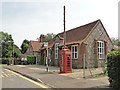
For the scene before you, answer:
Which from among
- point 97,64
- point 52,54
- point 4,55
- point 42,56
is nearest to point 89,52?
point 97,64

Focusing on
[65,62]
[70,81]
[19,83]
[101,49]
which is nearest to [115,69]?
[70,81]

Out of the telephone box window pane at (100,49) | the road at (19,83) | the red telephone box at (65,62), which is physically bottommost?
the road at (19,83)

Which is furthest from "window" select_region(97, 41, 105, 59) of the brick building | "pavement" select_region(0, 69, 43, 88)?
"pavement" select_region(0, 69, 43, 88)

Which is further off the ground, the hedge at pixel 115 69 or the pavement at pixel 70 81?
the hedge at pixel 115 69

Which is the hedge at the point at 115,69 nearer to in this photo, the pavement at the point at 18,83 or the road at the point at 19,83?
the road at the point at 19,83

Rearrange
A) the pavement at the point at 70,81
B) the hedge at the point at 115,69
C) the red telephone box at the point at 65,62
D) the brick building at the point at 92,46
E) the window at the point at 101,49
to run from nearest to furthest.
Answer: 1. the hedge at the point at 115,69
2. the pavement at the point at 70,81
3. the red telephone box at the point at 65,62
4. the brick building at the point at 92,46
5. the window at the point at 101,49

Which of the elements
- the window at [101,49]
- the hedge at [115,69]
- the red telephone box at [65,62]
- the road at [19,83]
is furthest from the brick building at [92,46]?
the hedge at [115,69]

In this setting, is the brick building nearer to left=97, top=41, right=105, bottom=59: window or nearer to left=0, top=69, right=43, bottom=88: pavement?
left=97, top=41, right=105, bottom=59: window

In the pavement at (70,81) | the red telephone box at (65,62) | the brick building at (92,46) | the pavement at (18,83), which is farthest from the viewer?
the brick building at (92,46)

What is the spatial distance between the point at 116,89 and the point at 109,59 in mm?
1655

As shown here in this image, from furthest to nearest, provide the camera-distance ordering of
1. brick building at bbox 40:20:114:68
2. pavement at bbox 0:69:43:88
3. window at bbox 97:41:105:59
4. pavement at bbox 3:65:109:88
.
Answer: window at bbox 97:41:105:59 < brick building at bbox 40:20:114:68 < pavement at bbox 0:69:43:88 < pavement at bbox 3:65:109:88

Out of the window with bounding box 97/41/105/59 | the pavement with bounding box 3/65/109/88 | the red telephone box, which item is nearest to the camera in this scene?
the pavement with bounding box 3/65/109/88

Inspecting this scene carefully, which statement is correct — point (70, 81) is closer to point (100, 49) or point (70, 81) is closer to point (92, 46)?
point (92, 46)

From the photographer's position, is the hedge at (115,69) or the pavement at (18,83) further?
the pavement at (18,83)
